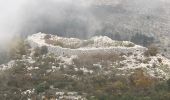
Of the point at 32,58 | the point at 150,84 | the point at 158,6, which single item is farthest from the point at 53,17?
the point at 150,84

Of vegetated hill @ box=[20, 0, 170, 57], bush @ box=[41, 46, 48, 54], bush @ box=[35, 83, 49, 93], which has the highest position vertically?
vegetated hill @ box=[20, 0, 170, 57]

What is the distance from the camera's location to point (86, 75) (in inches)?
1312

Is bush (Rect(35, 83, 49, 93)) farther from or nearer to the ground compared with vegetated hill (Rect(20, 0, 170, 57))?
nearer to the ground

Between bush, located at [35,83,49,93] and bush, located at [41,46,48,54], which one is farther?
bush, located at [41,46,48,54]

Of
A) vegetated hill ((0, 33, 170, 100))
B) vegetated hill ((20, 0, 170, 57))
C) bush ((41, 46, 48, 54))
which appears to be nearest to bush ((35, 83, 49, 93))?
vegetated hill ((0, 33, 170, 100))

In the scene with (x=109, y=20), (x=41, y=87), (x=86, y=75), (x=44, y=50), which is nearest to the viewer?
(x=41, y=87)

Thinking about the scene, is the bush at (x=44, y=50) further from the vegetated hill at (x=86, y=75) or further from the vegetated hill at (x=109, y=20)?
the vegetated hill at (x=109, y=20)

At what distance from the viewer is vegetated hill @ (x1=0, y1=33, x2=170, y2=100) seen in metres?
30.8

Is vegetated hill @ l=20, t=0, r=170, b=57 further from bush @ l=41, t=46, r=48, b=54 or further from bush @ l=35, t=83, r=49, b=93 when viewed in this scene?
bush @ l=35, t=83, r=49, b=93

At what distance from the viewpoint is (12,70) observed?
3434cm

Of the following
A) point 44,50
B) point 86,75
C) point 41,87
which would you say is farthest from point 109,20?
point 41,87

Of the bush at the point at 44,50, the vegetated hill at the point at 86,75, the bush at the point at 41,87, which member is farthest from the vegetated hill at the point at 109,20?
the bush at the point at 41,87

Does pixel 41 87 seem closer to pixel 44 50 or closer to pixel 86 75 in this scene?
pixel 86 75

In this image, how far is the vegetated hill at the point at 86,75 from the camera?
101 feet
